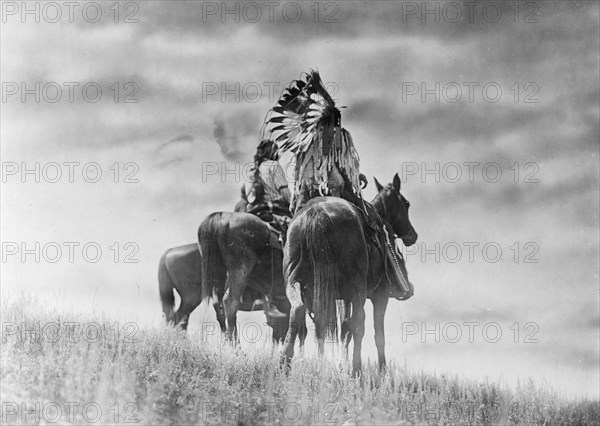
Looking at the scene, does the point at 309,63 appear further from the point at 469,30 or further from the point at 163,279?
the point at 163,279

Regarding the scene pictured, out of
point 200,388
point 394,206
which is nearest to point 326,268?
point 200,388

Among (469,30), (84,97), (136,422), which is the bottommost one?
(136,422)

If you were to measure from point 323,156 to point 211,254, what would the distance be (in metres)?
2.23

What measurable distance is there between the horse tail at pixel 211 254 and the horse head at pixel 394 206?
2.08m

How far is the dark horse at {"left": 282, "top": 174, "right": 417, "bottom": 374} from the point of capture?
9.44 meters

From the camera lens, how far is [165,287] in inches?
505

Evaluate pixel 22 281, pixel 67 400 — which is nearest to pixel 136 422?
pixel 67 400

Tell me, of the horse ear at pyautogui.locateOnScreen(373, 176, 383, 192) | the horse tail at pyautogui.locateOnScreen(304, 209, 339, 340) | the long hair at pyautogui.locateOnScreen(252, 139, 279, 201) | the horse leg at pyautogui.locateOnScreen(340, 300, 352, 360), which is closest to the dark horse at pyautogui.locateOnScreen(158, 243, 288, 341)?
the long hair at pyautogui.locateOnScreen(252, 139, 279, 201)

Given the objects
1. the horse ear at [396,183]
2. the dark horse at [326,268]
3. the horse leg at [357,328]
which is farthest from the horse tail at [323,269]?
the horse ear at [396,183]

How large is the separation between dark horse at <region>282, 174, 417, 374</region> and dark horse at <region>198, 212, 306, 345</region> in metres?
2.02

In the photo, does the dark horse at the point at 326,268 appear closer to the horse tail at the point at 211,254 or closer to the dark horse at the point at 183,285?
the horse tail at the point at 211,254

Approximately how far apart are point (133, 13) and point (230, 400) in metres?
5.34

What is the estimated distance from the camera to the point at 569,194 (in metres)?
11.2

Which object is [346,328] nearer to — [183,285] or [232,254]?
[232,254]
